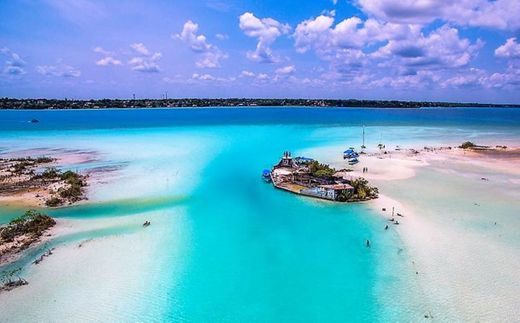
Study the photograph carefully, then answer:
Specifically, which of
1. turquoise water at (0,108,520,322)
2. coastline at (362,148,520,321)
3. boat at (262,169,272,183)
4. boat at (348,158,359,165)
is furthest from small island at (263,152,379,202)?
boat at (348,158,359,165)

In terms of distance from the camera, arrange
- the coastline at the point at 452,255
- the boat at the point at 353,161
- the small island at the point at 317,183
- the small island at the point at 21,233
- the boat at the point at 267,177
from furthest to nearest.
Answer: the boat at the point at 353,161 < the boat at the point at 267,177 < the small island at the point at 317,183 < the small island at the point at 21,233 < the coastline at the point at 452,255

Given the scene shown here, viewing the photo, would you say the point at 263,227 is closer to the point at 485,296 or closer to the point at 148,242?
the point at 148,242

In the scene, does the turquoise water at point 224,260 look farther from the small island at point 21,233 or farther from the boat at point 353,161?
the boat at point 353,161

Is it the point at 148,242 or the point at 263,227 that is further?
the point at 263,227

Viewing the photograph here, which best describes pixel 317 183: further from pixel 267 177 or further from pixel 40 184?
pixel 40 184

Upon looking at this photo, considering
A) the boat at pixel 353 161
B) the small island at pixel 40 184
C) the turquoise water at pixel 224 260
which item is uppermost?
the boat at pixel 353 161

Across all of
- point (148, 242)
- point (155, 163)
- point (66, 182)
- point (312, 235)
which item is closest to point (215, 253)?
point (148, 242)

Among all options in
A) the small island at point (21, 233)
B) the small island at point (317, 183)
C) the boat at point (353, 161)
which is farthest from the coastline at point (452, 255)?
the small island at point (21, 233)

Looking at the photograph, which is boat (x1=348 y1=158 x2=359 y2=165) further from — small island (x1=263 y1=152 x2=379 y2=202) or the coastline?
the coastline
